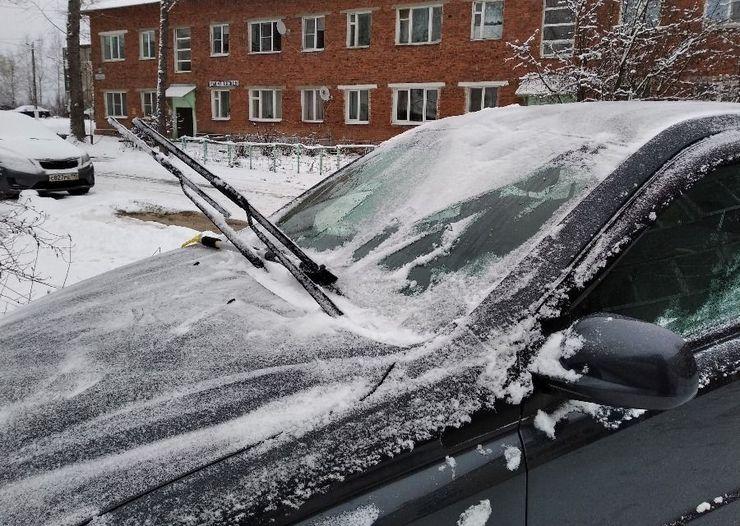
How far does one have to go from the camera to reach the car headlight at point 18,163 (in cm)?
1064

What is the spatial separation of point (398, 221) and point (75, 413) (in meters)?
1.10

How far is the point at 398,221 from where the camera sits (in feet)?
6.32

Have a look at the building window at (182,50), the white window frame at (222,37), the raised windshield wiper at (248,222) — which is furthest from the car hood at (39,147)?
the building window at (182,50)

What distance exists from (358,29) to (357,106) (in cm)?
334

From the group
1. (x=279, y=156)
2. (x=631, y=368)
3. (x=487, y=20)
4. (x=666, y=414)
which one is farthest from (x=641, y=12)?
(x=487, y=20)

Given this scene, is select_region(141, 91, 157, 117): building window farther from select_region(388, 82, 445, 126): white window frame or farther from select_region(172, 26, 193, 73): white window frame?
select_region(388, 82, 445, 126): white window frame

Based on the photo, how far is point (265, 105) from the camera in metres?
28.2

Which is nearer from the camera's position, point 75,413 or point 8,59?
point 75,413

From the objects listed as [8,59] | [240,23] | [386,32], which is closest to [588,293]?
[386,32]

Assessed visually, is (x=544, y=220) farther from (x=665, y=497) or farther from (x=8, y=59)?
(x=8, y=59)

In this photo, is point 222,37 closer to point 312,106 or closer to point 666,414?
point 312,106

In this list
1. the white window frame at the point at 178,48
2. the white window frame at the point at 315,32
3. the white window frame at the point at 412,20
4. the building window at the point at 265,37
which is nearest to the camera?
the white window frame at the point at 412,20

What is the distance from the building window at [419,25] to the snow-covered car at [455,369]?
926 inches

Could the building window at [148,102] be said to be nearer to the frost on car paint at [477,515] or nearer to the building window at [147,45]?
the building window at [147,45]
